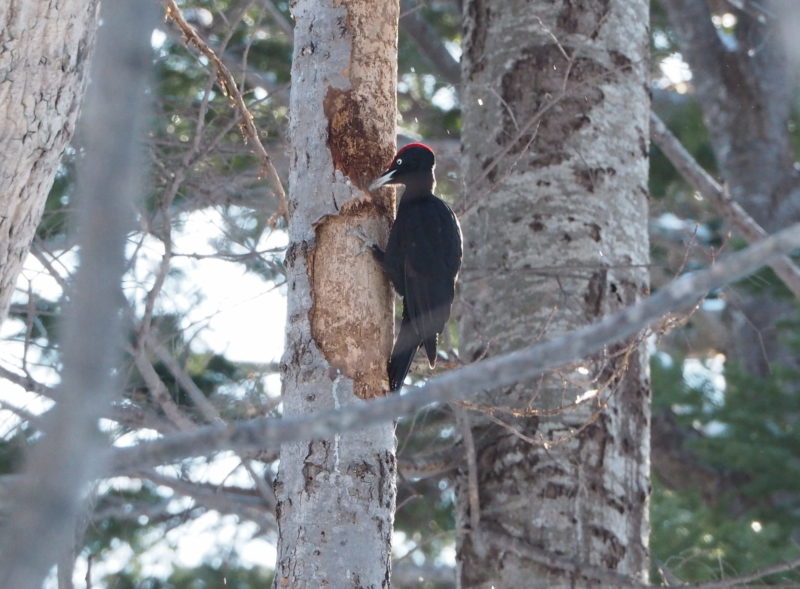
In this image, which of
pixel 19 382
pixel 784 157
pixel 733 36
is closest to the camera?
pixel 19 382

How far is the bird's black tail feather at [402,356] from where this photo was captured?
2.93 meters

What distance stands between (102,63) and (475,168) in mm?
3655

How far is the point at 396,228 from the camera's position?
3303 mm

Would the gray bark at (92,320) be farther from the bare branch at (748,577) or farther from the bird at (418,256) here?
the bare branch at (748,577)

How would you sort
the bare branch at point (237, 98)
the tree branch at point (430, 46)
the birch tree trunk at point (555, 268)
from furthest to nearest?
the tree branch at point (430, 46)
the birch tree trunk at point (555, 268)
the bare branch at point (237, 98)

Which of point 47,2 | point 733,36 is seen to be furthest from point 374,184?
point 733,36

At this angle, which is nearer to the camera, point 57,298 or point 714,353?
point 57,298

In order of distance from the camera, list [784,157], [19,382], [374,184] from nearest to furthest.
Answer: [374,184] → [19,382] → [784,157]

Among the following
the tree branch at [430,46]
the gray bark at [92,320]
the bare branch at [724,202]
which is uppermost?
the tree branch at [430,46]

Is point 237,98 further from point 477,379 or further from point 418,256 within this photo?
point 477,379

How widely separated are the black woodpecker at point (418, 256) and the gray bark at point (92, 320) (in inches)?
77.9

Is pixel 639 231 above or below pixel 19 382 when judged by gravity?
above

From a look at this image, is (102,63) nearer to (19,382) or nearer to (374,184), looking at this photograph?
(374,184)

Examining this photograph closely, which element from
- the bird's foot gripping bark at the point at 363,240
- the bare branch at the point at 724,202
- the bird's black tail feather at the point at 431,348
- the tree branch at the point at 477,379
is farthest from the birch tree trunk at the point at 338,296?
the bare branch at the point at 724,202
